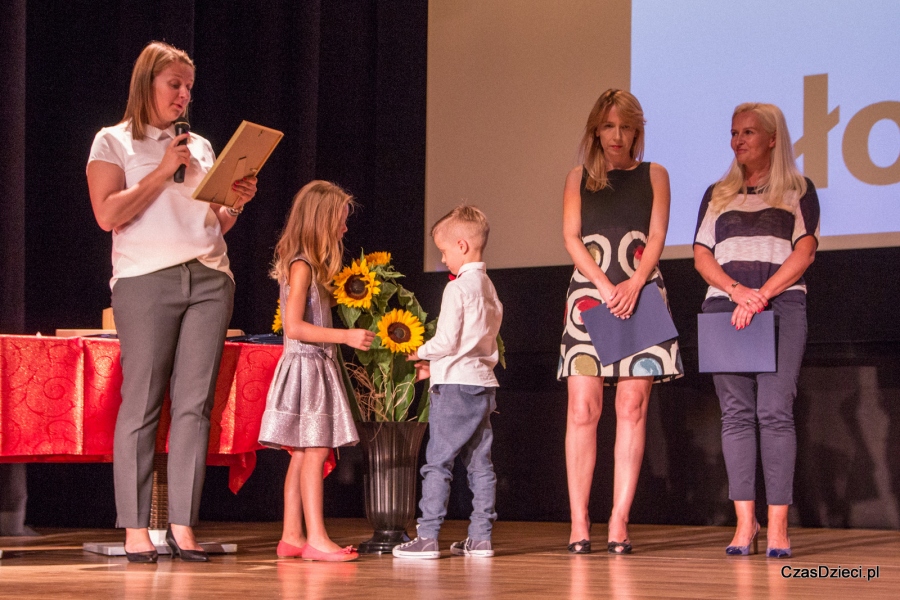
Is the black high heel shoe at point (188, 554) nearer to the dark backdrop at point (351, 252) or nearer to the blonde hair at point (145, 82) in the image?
the blonde hair at point (145, 82)

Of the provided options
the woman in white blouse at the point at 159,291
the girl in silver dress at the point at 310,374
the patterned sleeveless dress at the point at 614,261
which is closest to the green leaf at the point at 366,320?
the girl in silver dress at the point at 310,374

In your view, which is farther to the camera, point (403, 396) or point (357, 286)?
point (403, 396)

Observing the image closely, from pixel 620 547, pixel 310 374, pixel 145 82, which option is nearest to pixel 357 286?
pixel 310 374

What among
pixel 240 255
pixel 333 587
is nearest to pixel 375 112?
pixel 240 255

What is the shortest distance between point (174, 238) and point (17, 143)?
4.84 feet

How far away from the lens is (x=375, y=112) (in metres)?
5.41

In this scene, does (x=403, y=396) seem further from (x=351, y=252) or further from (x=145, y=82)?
(x=351, y=252)

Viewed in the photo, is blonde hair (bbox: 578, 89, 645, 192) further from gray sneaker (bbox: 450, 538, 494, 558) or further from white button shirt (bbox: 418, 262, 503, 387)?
gray sneaker (bbox: 450, 538, 494, 558)

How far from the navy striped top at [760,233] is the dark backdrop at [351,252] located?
1073 millimetres

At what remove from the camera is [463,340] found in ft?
9.74

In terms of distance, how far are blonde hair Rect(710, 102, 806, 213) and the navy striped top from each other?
0.02 m

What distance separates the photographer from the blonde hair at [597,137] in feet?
10.4

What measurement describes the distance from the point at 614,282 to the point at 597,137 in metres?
0.48

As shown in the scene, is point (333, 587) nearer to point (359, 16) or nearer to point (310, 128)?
point (310, 128)
